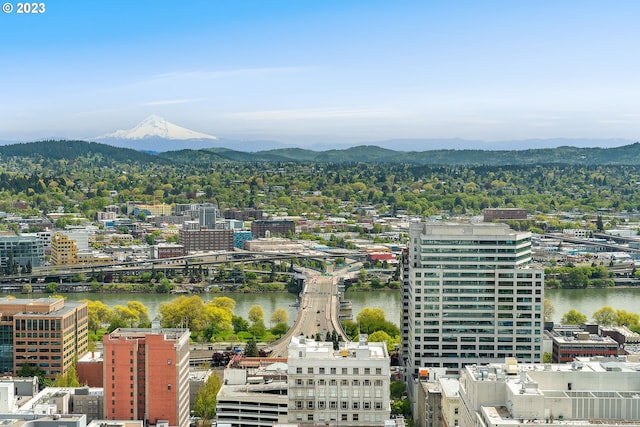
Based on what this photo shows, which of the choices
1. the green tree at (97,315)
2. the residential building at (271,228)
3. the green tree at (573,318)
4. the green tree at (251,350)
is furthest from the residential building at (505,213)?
the green tree at (251,350)

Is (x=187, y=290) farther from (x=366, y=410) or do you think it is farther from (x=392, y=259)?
(x=366, y=410)

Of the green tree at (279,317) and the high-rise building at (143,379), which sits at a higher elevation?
the high-rise building at (143,379)

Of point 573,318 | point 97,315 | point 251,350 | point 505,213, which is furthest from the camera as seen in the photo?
point 505,213

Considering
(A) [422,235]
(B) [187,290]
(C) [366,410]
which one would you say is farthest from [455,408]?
(B) [187,290]

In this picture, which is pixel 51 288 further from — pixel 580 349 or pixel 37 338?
pixel 580 349

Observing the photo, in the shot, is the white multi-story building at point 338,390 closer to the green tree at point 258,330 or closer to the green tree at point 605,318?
the green tree at point 258,330

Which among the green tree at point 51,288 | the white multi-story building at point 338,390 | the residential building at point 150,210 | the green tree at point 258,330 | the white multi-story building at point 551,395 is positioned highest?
the white multi-story building at point 551,395

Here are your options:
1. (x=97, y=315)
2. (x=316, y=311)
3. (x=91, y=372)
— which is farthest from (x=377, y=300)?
(x=91, y=372)
